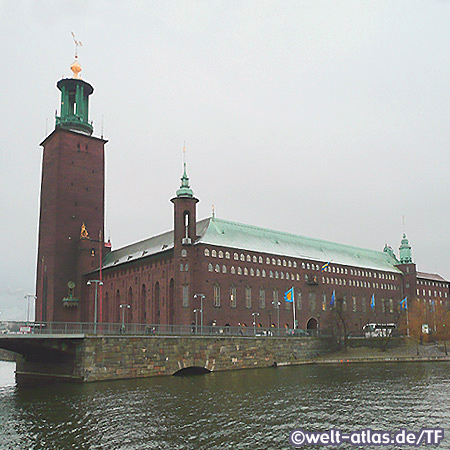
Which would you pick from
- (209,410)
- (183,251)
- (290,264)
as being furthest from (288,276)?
(209,410)

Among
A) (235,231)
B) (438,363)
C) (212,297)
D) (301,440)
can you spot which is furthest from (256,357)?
(301,440)

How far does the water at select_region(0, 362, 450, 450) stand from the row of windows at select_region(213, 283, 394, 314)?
109 ft

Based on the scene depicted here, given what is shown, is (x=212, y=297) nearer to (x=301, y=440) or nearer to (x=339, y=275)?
(x=339, y=275)

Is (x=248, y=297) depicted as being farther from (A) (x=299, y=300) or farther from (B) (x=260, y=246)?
(A) (x=299, y=300)

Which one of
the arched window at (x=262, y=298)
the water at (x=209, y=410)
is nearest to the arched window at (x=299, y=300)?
the arched window at (x=262, y=298)

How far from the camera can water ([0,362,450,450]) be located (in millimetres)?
27297

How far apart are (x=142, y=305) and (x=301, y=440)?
69.6 metres

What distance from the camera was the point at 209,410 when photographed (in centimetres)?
3438

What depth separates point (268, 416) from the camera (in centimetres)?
3225

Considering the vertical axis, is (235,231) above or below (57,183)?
below

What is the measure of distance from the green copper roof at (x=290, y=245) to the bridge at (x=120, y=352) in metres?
23.9

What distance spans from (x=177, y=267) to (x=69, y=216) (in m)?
30.5

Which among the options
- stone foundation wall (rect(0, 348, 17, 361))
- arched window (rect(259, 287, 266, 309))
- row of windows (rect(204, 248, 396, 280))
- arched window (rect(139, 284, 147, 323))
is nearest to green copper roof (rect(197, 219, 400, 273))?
row of windows (rect(204, 248, 396, 280))

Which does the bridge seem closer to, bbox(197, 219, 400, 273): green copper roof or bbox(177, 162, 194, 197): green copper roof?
bbox(197, 219, 400, 273): green copper roof
